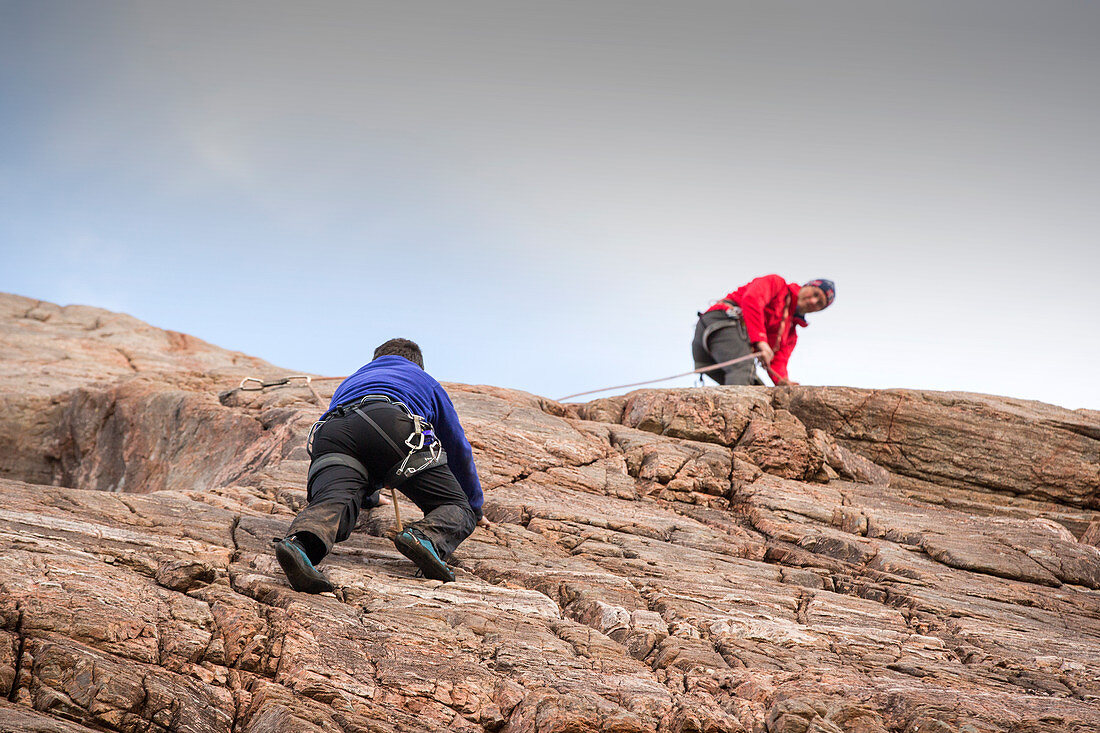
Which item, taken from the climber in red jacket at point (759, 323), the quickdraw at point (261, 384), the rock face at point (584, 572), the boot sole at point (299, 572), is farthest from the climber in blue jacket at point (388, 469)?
the climber in red jacket at point (759, 323)

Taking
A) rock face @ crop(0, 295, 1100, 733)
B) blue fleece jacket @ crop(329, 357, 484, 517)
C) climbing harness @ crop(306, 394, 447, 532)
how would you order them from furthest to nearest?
blue fleece jacket @ crop(329, 357, 484, 517) → climbing harness @ crop(306, 394, 447, 532) → rock face @ crop(0, 295, 1100, 733)

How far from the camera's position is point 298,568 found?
542cm

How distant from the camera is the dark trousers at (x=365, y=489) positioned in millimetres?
5785

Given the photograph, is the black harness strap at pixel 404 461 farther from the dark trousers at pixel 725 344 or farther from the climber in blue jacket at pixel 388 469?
the dark trousers at pixel 725 344

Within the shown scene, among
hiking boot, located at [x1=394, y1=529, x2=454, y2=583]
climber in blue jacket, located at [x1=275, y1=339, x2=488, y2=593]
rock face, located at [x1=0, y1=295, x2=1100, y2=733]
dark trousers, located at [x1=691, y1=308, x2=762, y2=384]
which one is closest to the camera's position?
rock face, located at [x1=0, y1=295, x2=1100, y2=733]

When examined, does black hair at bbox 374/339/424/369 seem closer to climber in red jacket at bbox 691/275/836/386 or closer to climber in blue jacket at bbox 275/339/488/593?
climber in blue jacket at bbox 275/339/488/593

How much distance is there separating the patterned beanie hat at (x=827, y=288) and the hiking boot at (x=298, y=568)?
10.6 m

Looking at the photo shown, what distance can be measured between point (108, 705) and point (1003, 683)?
5569mm

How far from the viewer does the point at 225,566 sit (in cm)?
571

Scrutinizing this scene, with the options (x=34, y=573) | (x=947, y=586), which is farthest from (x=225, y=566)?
(x=947, y=586)

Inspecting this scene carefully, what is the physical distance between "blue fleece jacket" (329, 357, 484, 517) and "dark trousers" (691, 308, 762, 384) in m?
7.36

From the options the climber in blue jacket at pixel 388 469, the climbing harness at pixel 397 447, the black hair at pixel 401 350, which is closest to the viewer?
the climber in blue jacket at pixel 388 469

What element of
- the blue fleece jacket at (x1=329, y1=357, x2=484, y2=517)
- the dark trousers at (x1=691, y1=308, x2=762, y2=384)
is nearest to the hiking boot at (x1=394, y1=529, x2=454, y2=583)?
the blue fleece jacket at (x1=329, y1=357, x2=484, y2=517)

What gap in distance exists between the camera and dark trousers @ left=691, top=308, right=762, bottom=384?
13.5 m
